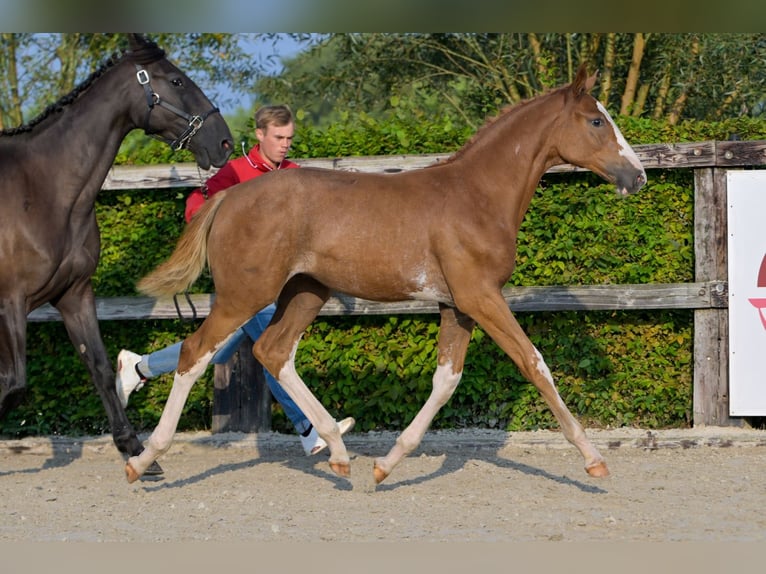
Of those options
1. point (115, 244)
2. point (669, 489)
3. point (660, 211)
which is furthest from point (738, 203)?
point (115, 244)

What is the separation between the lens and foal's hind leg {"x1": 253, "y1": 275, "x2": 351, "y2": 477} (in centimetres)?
525

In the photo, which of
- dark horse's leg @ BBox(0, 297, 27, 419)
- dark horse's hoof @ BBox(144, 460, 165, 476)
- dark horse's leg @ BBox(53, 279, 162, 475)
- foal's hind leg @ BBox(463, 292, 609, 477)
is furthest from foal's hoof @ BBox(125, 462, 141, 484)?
foal's hind leg @ BBox(463, 292, 609, 477)

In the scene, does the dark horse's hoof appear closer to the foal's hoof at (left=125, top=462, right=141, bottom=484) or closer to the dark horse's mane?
the foal's hoof at (left=125, top=462, right=141, bottom=484)

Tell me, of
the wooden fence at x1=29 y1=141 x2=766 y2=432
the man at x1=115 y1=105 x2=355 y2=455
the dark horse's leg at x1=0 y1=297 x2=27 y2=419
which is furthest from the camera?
the wooden fence at x1=29 y1=141 x2=766 y2=432

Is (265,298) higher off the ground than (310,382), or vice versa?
(265,298)

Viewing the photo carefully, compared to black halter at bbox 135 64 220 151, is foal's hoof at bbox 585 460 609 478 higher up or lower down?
lower down

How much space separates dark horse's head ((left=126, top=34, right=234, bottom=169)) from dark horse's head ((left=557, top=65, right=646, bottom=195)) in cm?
192

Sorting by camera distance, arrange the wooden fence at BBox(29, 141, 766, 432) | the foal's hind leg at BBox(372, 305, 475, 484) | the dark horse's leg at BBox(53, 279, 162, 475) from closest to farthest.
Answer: the foal's hind leg at BBox(372, 305, 475, 484), the dark horse's leg at BBox(53, 279, 162, 475), the wooden fence at BBox(29, 141, 766, 432)

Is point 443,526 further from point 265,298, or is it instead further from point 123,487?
point 123,487

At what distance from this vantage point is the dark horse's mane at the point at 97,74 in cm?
574

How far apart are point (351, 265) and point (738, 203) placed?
2998mm

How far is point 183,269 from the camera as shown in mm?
5312

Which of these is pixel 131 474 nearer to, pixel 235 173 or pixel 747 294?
pixel 235 173

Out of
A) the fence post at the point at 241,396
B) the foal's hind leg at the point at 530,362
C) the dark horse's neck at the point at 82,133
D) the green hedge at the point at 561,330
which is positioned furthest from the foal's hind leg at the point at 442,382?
the dark horse's neck at the point at 82,133
